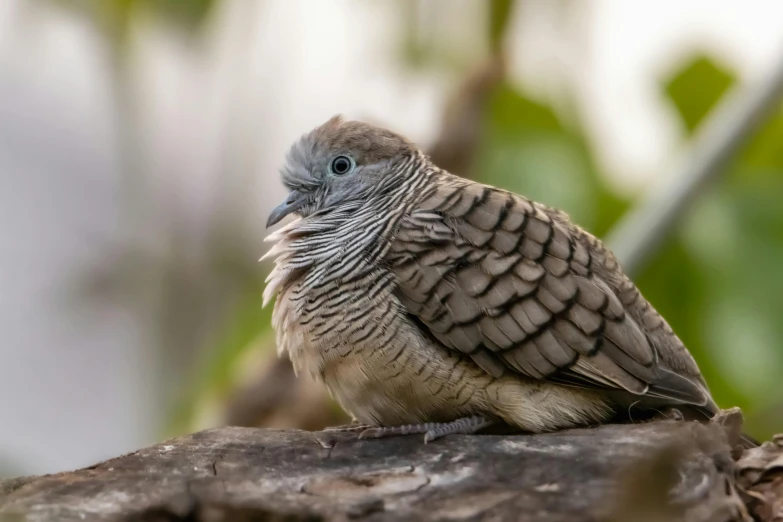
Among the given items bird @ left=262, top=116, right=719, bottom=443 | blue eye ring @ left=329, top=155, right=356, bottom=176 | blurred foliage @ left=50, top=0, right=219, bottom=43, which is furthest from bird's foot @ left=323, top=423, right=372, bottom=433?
blurred foliage @ left=50, top=0, right=219, bottom=43

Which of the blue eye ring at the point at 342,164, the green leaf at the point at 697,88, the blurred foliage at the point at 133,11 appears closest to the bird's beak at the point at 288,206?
the blue eye ring at the point at 342,164

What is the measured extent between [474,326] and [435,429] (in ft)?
0.98

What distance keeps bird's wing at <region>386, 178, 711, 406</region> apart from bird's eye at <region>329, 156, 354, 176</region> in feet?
1.43

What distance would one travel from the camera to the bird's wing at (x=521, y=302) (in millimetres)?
2365

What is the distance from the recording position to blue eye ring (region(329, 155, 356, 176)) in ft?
9.65

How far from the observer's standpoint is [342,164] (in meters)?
2.95

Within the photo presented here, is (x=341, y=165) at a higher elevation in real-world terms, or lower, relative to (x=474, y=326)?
higher

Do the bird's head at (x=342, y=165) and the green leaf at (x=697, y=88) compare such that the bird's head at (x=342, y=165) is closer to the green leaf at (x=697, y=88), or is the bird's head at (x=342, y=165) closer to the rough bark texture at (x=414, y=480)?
the rough bark texture at (x=414, y=480)

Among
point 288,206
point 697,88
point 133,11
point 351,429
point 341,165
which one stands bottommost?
point 351,429

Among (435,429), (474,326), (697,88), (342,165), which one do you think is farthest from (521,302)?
(697,88)

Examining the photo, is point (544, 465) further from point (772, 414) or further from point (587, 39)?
point (587, 39)

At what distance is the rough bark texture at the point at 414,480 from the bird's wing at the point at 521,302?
179 mm

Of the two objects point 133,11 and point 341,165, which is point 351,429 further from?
point 133,11

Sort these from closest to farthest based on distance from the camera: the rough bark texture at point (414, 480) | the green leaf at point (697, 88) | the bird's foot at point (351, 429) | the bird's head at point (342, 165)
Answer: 1. the rough bark texture at point (414, 480)
2. the bird's foot at point (351, 429)
3. the bird's head at point (342, 165)
4. the green leaf at point (697, 88)
